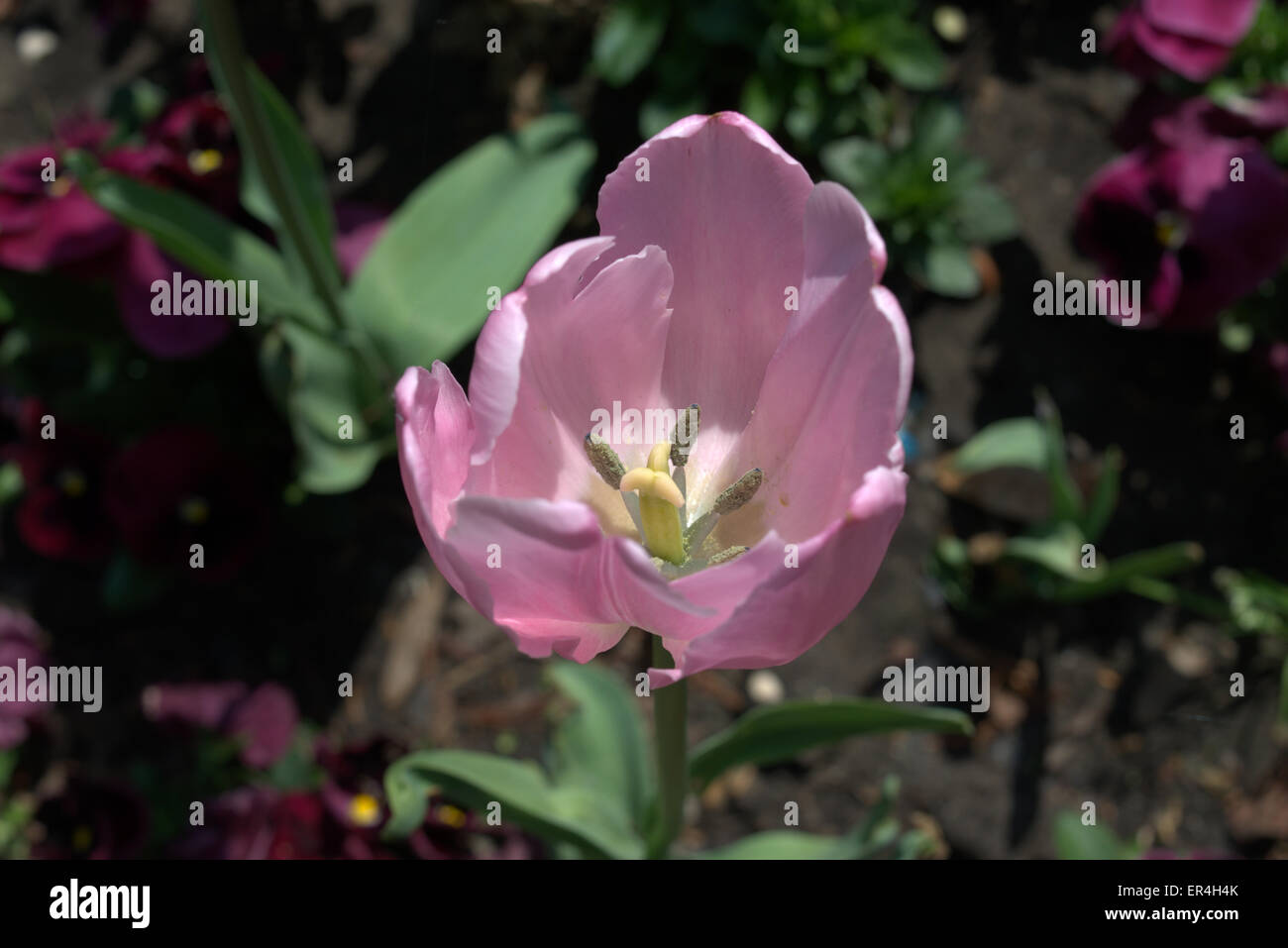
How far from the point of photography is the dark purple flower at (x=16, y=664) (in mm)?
2371

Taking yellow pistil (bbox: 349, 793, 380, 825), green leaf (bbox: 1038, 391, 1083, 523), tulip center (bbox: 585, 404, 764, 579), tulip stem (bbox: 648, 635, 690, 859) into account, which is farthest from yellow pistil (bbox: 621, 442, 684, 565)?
green leaf (bbox: 1038, 391, 1083, 523)

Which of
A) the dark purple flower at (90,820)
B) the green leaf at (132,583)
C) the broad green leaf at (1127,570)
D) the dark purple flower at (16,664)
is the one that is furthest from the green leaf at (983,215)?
the dark purple flower at (16,664)

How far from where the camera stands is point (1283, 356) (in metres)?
2.42

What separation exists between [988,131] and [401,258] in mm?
1706

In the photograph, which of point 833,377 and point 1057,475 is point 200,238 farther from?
point 1057,475

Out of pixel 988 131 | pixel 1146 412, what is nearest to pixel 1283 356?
pixel 1146 412

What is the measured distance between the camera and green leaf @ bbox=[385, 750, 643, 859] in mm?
1335

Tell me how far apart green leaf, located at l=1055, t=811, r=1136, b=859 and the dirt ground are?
345mm

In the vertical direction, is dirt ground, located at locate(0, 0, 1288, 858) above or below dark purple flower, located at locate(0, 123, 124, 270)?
below

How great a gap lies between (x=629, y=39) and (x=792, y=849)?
1.93m

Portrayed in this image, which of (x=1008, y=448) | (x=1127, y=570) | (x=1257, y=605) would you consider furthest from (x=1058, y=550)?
(x=1257, y=605)

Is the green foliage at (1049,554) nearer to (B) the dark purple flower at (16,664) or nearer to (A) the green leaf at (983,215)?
(A) the green leaf at (983,215)

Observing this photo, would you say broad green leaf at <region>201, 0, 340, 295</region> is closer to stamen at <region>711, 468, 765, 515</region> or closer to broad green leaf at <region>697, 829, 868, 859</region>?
stamen at <region>711, 468, 765, 515</region>

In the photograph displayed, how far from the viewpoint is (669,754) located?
129 centimetres
